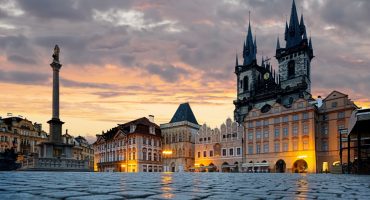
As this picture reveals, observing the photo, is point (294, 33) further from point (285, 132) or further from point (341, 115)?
point (341, 115)

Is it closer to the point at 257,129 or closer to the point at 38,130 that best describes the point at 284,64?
the point at 257,129

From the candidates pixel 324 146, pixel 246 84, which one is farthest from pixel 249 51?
pixel 324 146

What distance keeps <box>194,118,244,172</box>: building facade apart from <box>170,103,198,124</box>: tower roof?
10529 mm

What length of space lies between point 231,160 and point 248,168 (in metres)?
5.23

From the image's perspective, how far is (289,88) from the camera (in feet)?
268

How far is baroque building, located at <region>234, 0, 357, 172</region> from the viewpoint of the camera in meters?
60.0

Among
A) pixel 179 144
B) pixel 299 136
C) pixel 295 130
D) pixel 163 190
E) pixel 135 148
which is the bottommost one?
→ pixel 135 148

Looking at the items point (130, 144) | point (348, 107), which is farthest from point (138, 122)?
point (348, 107)

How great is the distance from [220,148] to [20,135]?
186 ft

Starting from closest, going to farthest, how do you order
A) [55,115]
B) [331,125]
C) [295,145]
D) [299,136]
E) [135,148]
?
[55,115]
[331,125]
[299,136]
[295,145]
[135,148]

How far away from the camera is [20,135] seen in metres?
98.0

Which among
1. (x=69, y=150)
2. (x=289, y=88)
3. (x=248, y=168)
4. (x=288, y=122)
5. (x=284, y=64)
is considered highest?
(x=284, y=64)

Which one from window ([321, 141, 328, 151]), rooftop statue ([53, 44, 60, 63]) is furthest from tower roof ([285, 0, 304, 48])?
rooftop statue ([53, 44, 60, 63])

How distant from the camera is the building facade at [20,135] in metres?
92.2
